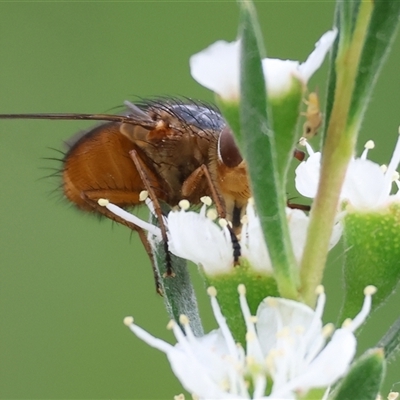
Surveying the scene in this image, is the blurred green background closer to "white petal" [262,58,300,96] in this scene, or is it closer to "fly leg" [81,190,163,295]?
"fly leg" [81,190,163,295]

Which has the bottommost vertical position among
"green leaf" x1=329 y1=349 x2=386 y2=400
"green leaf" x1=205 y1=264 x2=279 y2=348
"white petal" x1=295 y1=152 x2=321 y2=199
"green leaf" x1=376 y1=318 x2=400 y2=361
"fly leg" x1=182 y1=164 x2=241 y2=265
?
"green leaf" x1=329 y1=349 x2=386 y2=400

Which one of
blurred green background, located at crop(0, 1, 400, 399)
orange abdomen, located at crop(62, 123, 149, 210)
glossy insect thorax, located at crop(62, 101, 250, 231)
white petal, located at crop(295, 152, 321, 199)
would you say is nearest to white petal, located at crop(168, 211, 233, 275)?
white petal, located at crop(295, 152, 321, 199)

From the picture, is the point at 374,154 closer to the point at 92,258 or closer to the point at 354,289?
the point at 92,258

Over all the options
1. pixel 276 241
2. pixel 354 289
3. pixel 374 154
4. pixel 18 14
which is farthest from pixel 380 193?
pixel 18 14

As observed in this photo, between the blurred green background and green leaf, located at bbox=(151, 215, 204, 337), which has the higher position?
the blurred green background

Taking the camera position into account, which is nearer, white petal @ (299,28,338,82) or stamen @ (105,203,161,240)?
white petal @ (299,28,338,82)

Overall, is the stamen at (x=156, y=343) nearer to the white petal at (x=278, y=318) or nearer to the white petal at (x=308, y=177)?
the white petal at (x=278, y=318)

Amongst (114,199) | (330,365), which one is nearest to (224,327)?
(330,365)
